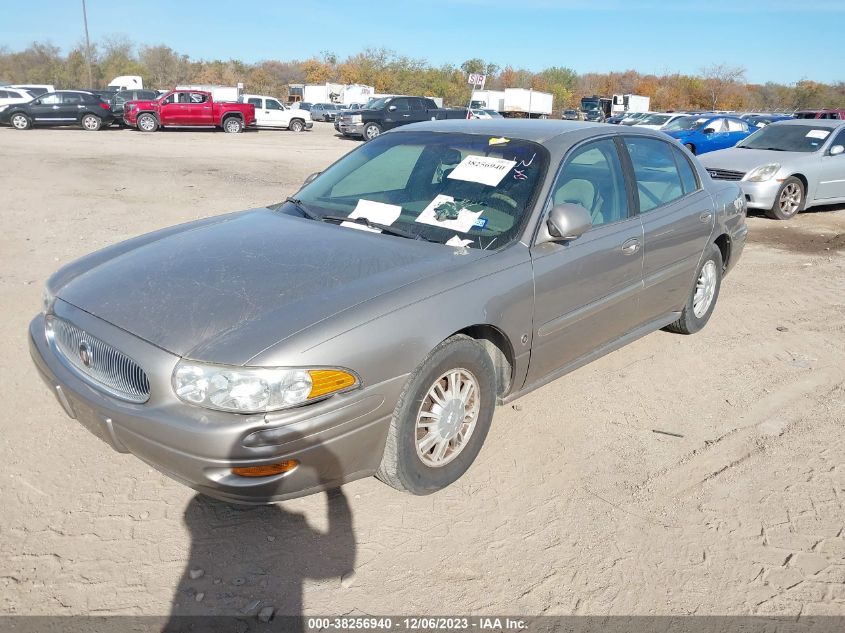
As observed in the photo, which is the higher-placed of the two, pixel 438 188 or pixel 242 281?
pixel 438 188

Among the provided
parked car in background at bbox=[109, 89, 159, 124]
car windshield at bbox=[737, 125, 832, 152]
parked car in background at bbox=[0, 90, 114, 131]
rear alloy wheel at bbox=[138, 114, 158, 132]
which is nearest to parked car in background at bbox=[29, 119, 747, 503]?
car windshield at bbox=[737, 125, 832, 152]

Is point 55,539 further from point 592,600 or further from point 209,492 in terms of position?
point 592,600

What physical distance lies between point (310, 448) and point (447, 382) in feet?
2.58

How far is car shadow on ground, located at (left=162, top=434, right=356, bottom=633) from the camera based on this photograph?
8.07ft

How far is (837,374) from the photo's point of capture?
4.73m

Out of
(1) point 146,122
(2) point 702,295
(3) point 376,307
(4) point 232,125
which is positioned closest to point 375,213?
(3) point 376,307

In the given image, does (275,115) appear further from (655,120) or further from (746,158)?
(746,158)

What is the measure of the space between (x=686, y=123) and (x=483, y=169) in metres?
20.4

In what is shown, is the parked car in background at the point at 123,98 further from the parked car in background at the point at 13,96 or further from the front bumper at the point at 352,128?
the front bumper at the point at 352,128

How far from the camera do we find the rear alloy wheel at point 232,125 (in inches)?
1101

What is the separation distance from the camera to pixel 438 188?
381 cm

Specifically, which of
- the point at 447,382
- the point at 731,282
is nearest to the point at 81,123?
the point at 731,282

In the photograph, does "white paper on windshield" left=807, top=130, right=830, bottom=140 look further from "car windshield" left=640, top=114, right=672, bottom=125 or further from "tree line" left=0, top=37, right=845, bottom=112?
"tree line" left=0, top=37, right=845, bottom=112

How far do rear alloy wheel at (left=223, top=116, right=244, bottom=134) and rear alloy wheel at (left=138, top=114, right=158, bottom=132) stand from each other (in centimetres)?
270
